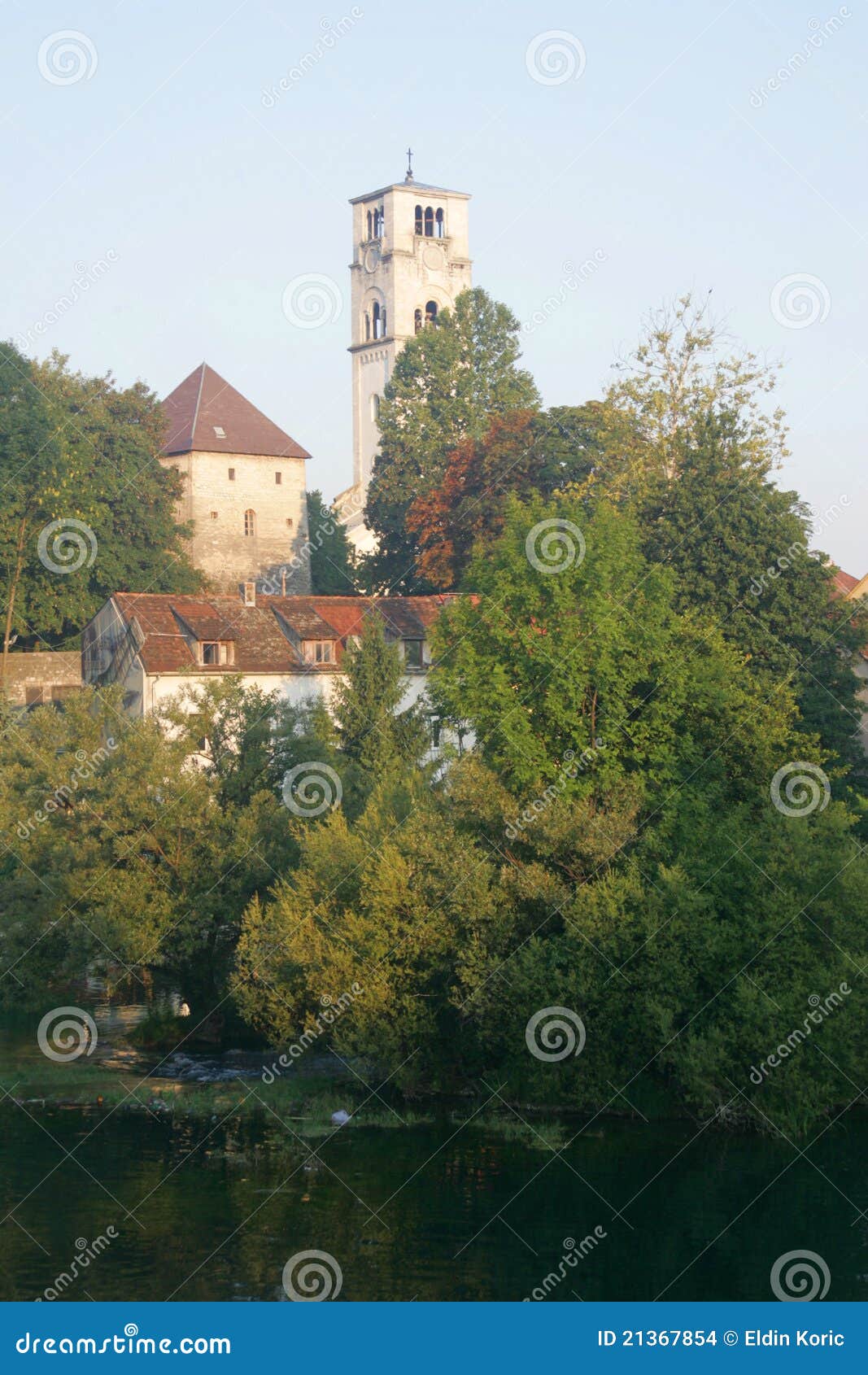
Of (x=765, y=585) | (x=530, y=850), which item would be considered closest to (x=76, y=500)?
(x=765, y=585)

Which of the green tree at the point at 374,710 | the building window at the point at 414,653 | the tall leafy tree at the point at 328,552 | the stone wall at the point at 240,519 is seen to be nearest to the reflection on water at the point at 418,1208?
the green tree at the point at 374,710

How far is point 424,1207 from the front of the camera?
2339cm

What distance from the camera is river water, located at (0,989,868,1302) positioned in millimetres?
20547

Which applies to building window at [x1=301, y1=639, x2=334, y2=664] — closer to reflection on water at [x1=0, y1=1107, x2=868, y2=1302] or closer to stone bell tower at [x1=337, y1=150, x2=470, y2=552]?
reflection on water at [x1=0, y1=1107, x2=868, y2=1302]

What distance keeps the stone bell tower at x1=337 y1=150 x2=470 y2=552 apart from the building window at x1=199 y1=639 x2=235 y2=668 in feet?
142

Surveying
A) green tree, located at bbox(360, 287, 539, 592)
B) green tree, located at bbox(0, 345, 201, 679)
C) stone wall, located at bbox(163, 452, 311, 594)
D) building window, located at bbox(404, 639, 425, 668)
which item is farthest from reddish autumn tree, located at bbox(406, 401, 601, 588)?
stone wall, located at bbox(163, 452, 311, 594)

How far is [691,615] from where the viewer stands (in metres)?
39.0

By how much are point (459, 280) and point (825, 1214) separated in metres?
82.3

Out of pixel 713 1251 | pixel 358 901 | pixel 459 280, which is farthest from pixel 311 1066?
pixel 459 280

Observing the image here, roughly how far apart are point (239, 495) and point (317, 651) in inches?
1159

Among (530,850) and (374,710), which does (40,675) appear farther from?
(530,850)

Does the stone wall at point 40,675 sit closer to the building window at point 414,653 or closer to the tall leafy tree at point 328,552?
the building window at point 414,653

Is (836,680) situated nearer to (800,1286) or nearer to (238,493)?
(800,1286)

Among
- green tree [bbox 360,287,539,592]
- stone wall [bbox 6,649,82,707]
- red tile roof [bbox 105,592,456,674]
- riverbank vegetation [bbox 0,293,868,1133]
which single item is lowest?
riverbank vegetation [bbox 0,293,868,1133]
